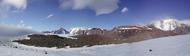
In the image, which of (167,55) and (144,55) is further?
(144,55)

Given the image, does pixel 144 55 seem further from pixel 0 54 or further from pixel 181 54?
pixel 0 54

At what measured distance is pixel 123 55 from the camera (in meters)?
22.8

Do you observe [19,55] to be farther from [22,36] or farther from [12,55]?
[22,36]

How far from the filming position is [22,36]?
111 m

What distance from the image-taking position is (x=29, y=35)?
120 m

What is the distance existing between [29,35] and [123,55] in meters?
102

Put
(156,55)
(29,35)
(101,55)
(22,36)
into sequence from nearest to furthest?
(156,55) < (101,55) < (22,36) < (29,35)

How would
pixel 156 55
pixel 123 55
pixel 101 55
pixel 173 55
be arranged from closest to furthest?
1. pixel 173 55
2. pixel 156 55
3. pixel 123 55
4. pixel 101 55

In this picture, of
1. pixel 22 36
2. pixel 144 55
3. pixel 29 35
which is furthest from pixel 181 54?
pixel 29 35

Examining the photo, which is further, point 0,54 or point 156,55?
point 156,55

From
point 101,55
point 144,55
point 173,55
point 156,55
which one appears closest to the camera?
point 173,55

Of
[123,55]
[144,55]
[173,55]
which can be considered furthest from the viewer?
[123,55]

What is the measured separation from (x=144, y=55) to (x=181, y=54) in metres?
4.21

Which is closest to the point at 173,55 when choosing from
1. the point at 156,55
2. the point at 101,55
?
the point at 156,55
